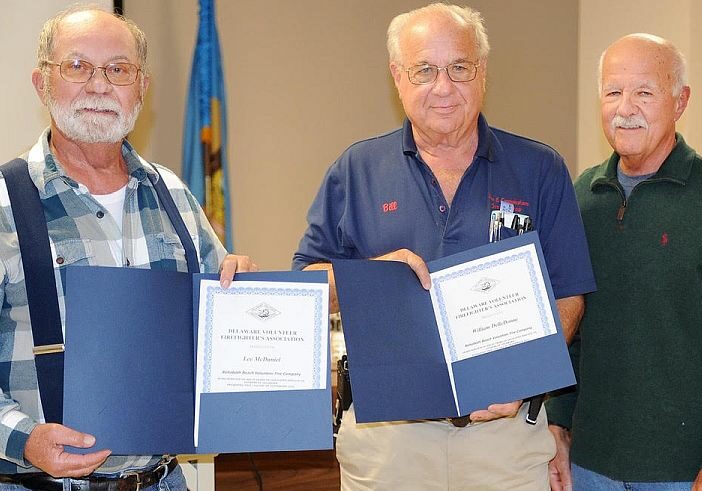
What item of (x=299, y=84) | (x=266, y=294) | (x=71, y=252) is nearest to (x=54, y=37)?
(x=71, y=252)

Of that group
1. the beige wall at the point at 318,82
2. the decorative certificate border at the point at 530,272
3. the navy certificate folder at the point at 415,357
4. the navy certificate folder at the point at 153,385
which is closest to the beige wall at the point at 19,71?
the beige wall at the point at 318,82

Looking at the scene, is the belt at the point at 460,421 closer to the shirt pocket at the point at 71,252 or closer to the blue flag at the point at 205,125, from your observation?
the shirt pocket at the point at 71,252

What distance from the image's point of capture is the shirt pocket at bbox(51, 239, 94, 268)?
2.02 m

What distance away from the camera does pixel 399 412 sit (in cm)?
215

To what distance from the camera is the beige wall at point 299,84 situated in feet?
14.3

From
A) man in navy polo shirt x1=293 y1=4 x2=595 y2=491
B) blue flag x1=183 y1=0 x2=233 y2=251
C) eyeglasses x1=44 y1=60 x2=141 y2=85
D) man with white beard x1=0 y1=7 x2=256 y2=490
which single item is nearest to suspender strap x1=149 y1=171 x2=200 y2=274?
man with white beard x1=0 y1=7 x2=256 y2=490

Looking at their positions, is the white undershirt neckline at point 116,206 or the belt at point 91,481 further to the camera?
the white undershirt neckline at point 116,206

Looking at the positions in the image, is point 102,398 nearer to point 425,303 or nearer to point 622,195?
point 425,303

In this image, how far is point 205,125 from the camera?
4.31m

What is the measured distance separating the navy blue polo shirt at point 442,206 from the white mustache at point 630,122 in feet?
0.73

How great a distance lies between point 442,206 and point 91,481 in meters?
1.14

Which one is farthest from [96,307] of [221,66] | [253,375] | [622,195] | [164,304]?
[221,66]

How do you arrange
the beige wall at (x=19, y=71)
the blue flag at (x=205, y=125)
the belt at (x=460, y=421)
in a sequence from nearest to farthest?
the belt at (x=460, y=421) → the beige wall at (x=19, y=71) → the blue flag at (x=205, y=125)

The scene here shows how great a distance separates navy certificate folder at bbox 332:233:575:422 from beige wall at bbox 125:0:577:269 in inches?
96.1
